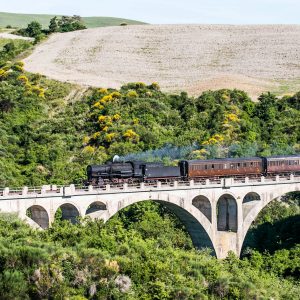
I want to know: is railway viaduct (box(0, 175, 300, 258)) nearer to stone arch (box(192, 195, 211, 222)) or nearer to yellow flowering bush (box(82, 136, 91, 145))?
stone arch (box(192, 195, 211, 222))

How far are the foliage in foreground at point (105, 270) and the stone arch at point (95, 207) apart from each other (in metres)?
3.75

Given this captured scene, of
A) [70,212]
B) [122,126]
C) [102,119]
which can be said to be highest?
[102,119]

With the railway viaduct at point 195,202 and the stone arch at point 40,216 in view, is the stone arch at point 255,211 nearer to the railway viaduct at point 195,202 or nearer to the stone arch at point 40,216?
the railway viaduct at point 195,202

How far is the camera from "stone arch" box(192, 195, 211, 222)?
73938 millimetres

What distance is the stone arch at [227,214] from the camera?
75750 millimetres

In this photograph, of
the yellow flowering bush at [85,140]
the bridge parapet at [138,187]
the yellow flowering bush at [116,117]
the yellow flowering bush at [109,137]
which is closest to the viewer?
the bridge parapet at [138,187]

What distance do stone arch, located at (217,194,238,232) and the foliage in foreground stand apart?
12.7m

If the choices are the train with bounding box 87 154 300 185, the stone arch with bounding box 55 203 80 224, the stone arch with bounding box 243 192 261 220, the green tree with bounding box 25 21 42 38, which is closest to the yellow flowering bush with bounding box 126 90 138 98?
the train with bounding box 87 154 300 185

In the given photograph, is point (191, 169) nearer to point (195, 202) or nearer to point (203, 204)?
point (195, 202)

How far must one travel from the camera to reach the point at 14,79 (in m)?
122

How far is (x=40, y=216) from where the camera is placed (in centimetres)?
6325

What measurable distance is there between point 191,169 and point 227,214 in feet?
16.5

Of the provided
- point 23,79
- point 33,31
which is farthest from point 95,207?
point 33,31

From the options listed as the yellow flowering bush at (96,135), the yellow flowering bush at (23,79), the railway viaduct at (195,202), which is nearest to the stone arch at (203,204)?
the railway viaduct at (195,202)
